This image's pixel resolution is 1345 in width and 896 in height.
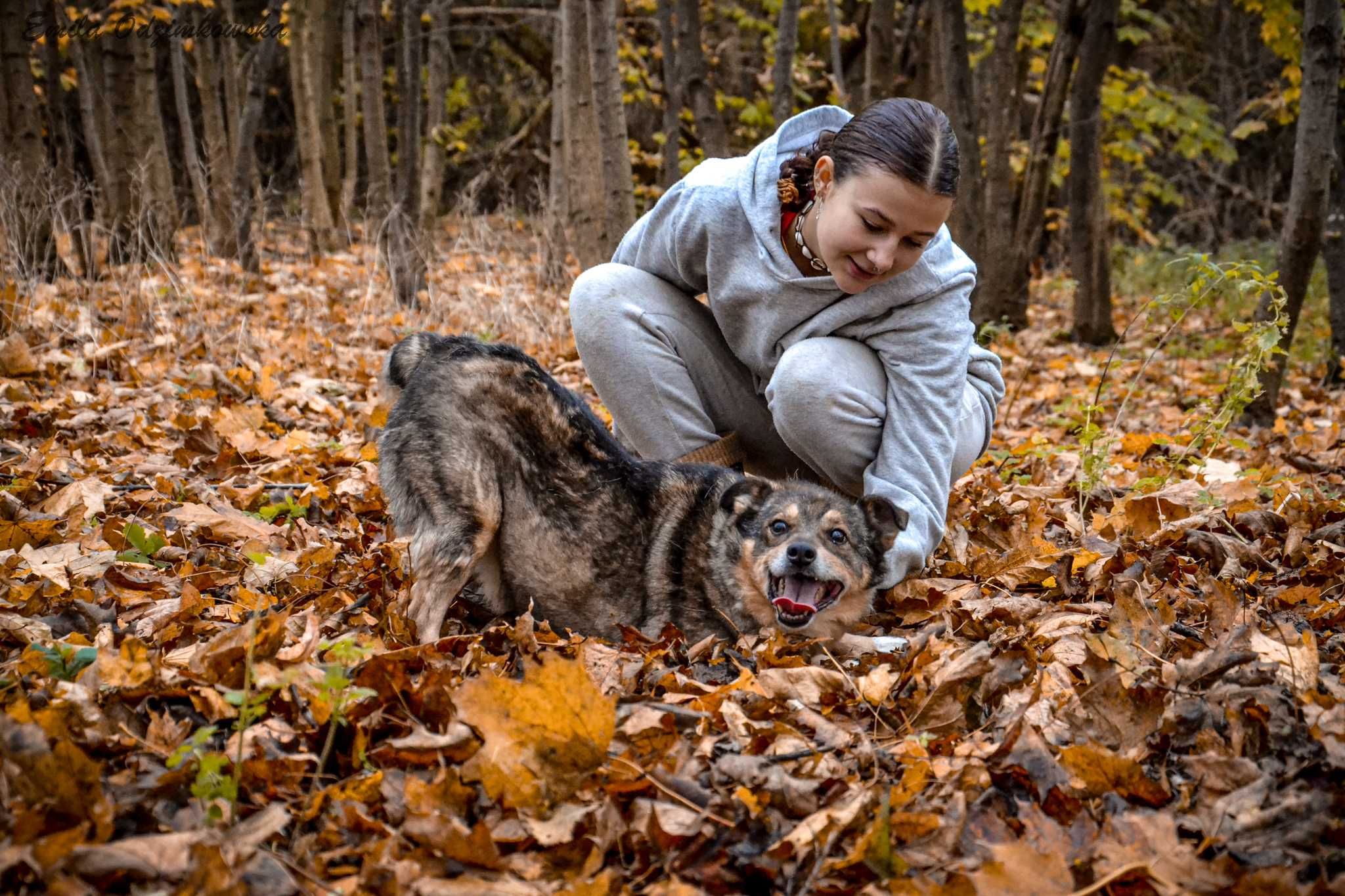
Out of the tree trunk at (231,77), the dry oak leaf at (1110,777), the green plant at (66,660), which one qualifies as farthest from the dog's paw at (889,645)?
the tree trunk at (231,77)

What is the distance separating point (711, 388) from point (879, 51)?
7.06 meters

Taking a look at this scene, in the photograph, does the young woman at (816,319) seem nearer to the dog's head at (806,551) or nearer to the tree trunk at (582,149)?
the dog's head at (806,551)

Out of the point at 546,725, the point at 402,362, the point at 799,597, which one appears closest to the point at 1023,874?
the point at 546,725

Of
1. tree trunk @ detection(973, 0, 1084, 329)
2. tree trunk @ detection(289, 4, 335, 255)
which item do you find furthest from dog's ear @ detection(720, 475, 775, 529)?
tree trunk @ detection(289, 4, 335, 255)

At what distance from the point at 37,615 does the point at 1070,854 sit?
10.5 ft

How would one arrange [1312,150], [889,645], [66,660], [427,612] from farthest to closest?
1. [1312,150]
2. [427,612]
3. [889,645]
4. [66,660]

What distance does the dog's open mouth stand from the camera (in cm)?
391

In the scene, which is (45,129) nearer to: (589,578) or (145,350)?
(145,350)

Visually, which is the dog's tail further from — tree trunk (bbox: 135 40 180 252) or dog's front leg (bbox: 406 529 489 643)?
tree trunk (bbox: 135 40 180 252)

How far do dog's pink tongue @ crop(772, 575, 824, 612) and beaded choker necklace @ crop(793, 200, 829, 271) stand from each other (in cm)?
140

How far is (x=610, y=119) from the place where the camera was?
360 inches

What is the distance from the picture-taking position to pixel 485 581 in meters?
4.35

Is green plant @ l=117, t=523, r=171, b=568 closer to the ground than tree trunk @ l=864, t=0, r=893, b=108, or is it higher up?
closer to the ground

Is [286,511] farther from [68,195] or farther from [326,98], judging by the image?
[326,98]
